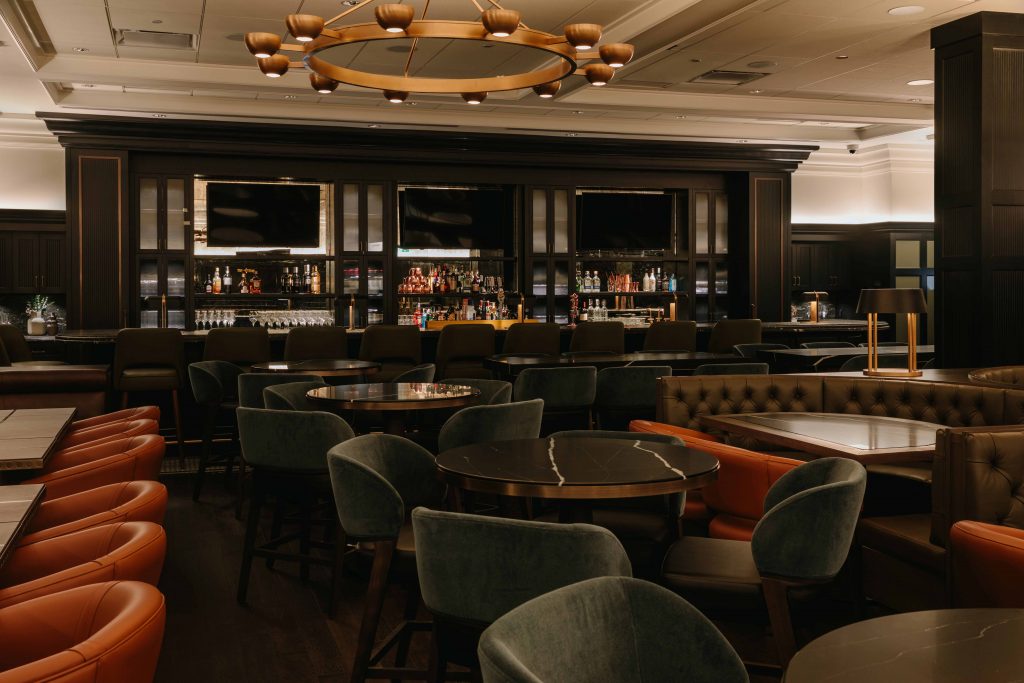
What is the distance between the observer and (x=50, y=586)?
77.4 inches

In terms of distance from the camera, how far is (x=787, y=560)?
2.72m

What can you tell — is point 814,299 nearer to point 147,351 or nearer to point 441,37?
point 147,351

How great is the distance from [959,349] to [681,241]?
6.09 meters

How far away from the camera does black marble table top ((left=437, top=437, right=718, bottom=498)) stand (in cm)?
280

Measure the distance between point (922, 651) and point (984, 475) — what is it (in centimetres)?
186

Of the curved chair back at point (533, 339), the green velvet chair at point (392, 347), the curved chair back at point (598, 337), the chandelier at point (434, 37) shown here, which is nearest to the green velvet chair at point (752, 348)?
the curved chair back at point (598, 337)

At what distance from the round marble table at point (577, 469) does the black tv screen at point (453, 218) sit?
8.01m

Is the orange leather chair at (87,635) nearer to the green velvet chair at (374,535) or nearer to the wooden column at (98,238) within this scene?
the green velvet chair at (374,535)

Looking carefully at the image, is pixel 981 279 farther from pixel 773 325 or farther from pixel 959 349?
pixel 773 325

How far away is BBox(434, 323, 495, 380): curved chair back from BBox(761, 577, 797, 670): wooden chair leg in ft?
17.2

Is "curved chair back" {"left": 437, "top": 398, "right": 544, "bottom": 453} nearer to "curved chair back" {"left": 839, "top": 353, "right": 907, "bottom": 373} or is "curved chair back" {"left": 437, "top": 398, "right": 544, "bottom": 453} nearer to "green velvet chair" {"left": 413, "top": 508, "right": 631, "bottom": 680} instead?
"green velvet chair" {"left": 413, "top": 508, "right": 631, "bottom": 680}

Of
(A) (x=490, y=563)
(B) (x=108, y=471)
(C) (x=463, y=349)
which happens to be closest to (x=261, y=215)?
(C) (x=463, y=349)

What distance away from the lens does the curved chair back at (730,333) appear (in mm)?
8977

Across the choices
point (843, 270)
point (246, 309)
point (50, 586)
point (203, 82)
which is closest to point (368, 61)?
point (203, 82)
